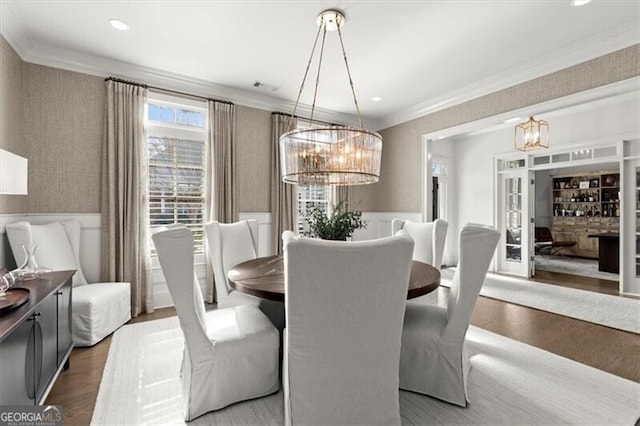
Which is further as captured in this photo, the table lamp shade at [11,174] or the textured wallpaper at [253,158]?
the textured wallpaper at [253,158]

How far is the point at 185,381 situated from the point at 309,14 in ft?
9.67

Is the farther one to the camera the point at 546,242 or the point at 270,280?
the point at 546,242

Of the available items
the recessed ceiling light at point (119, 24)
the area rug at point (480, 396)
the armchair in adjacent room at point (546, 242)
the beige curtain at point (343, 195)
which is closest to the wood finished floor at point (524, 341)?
the area rug at point (480, 396)

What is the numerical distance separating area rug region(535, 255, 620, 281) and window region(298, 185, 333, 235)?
495cm

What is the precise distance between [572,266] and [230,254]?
7612mm

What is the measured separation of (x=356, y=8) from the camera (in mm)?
2576

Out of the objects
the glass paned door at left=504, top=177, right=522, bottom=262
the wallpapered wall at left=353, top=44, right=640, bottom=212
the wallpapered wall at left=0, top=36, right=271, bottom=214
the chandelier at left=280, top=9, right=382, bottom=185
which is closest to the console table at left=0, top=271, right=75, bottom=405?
the wallpapered wall at left=0, top=36, right=271, bottom=214

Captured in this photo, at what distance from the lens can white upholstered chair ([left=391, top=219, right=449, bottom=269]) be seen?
10.0 ft

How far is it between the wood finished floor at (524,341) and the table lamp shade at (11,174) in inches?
53.1

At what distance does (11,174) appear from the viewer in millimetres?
1877

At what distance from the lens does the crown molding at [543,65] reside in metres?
2.90

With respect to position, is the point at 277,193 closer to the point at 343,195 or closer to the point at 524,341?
the point at 343,195

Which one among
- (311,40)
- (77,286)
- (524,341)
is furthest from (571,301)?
(77,286)

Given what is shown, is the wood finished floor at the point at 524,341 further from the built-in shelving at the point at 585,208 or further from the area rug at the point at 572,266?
the built-in shelving at the point at 585,208
